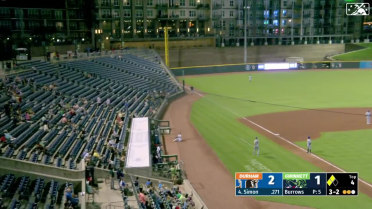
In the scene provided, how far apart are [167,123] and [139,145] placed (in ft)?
43.1

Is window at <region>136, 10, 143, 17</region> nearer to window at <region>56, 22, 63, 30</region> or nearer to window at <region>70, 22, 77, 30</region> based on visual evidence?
window at <region>70, 22, 77, 30</region>

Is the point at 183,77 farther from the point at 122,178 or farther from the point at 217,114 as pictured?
the point at 122,178

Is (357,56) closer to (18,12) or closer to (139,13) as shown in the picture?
(139,13)

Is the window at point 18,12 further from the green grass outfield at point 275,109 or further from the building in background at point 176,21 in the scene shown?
the green grass outfield at point 275,109

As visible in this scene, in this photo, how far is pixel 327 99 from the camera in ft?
172

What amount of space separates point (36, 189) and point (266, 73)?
70685 mm

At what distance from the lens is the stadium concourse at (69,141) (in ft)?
61.0

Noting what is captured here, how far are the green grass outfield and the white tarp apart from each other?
19.6ft

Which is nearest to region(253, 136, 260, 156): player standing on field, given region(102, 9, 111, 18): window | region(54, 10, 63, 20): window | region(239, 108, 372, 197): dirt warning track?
region(239, 108, 372, 197): dirt warning track

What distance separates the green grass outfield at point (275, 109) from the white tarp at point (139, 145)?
5.96m

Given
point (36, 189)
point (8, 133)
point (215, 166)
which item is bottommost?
point (215, 166)

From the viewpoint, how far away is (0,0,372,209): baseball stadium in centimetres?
1922

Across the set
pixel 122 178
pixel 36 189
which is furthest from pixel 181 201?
pixel 36 189
